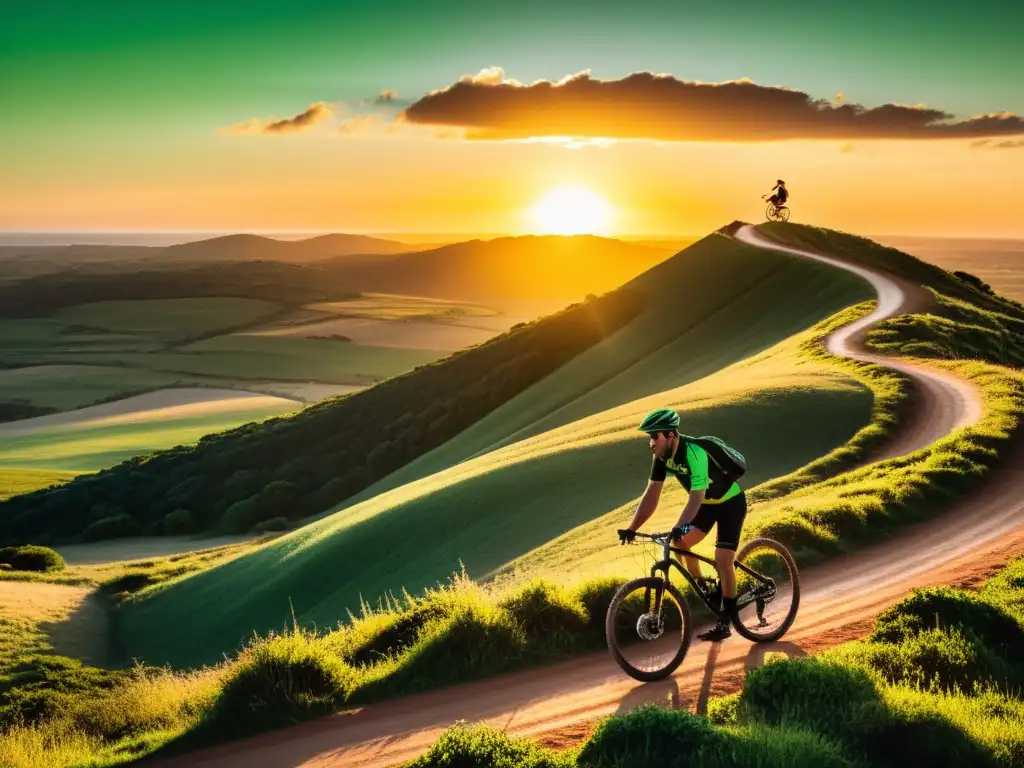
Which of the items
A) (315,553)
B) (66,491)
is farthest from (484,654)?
(66,491)

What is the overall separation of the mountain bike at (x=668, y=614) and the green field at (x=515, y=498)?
1061cm

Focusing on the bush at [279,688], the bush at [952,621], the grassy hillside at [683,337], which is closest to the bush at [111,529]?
the grassy hillside at [683,337]

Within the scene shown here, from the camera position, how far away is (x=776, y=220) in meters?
90.8

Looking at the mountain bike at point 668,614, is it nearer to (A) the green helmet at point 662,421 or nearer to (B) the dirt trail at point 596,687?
(B) the dirt trail at point 596,687

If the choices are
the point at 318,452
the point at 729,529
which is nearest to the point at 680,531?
the point at 729,529

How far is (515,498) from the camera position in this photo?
109 ft

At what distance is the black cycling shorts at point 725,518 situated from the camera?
11125 mm

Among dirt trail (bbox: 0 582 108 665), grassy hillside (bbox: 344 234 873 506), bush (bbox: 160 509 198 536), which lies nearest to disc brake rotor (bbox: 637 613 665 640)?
dirt trail (bbox: 0 582 108 665)

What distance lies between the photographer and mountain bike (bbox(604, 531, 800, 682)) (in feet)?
36.3

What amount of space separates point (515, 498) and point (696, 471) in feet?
74.8

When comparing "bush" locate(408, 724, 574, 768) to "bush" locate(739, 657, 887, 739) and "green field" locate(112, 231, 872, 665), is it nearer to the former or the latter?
"bush" locate(739, 657, 887, 739)

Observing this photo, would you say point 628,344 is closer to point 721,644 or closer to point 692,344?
point 692,344

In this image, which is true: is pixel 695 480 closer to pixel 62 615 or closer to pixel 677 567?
pixel 677 567

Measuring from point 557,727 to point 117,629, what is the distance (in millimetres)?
44436
